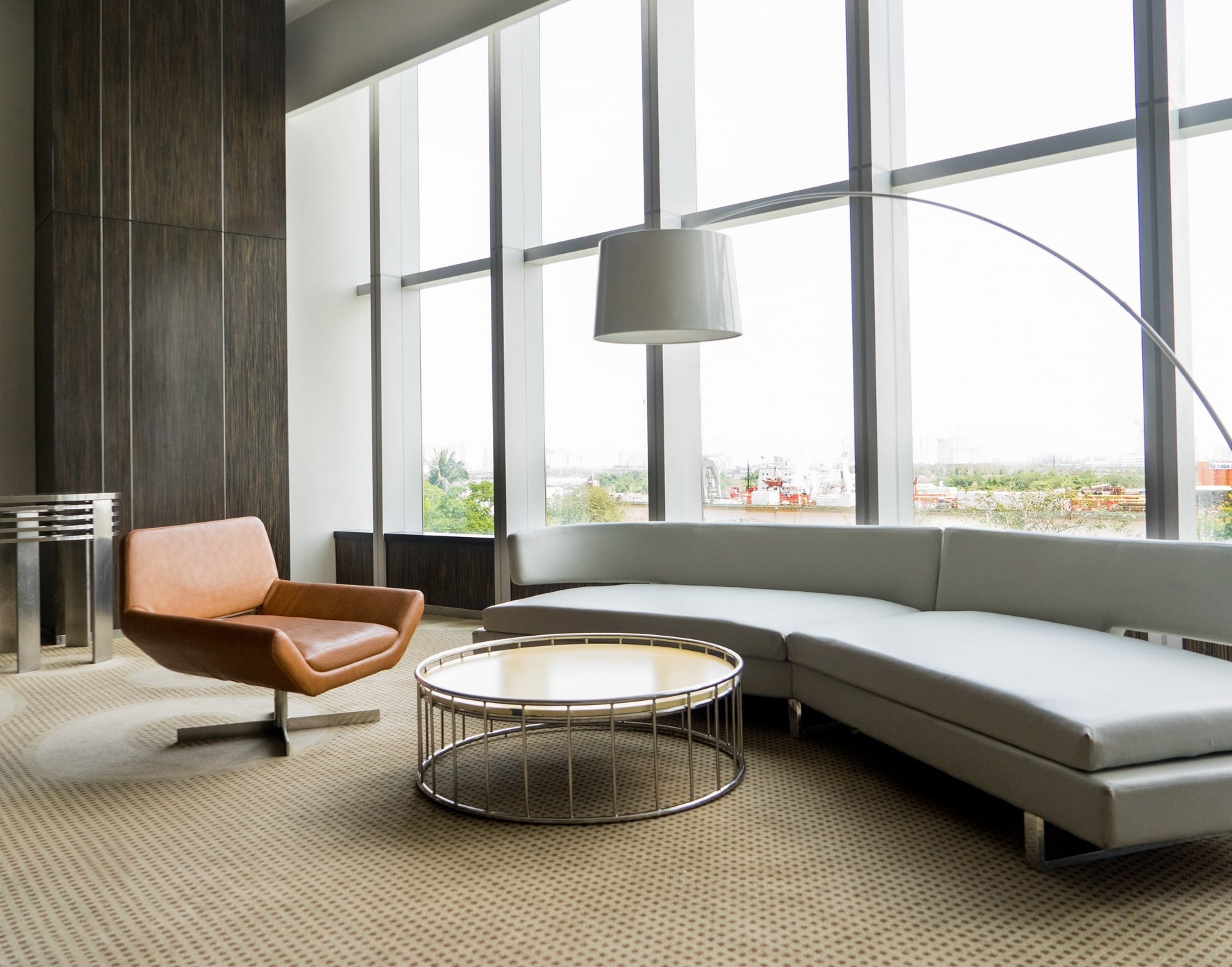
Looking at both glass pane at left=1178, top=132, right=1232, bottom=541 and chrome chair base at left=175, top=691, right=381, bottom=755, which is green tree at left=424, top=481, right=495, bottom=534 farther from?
glass pane at left=1178, top=132, right=1232, bottom=541

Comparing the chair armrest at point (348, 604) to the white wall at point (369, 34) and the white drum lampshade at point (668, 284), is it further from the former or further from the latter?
the white wall at point (369, 34)

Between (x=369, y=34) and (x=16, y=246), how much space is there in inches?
98.9

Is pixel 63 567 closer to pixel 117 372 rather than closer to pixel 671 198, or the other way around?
pixel 117 372

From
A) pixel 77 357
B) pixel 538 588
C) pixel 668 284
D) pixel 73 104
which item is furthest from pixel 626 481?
pixel 73 104

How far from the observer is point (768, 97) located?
493cm

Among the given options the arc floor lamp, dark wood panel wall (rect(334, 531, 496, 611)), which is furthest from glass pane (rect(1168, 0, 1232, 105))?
dark wood panel wall (rect(334, 531, 496, 611))

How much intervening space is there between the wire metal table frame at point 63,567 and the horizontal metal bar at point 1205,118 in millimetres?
5216

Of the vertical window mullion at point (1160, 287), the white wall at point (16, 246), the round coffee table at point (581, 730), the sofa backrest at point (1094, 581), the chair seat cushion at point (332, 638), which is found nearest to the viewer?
the round coffee table at point (581, 730)

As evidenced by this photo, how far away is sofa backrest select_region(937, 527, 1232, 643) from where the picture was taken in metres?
2.82

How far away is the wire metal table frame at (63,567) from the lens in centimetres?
466

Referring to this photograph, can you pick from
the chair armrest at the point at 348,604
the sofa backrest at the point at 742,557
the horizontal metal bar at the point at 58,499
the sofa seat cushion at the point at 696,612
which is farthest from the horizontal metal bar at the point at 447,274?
the chair armrest at the point at 348,604

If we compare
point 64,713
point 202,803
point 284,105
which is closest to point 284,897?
point 202,803

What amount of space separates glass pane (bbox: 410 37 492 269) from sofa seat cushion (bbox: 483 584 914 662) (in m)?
3.10

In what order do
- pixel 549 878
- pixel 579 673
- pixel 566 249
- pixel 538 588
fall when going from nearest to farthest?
pixel 549 878, pixel 579 673, pixel 538 588, pixel 566 249
